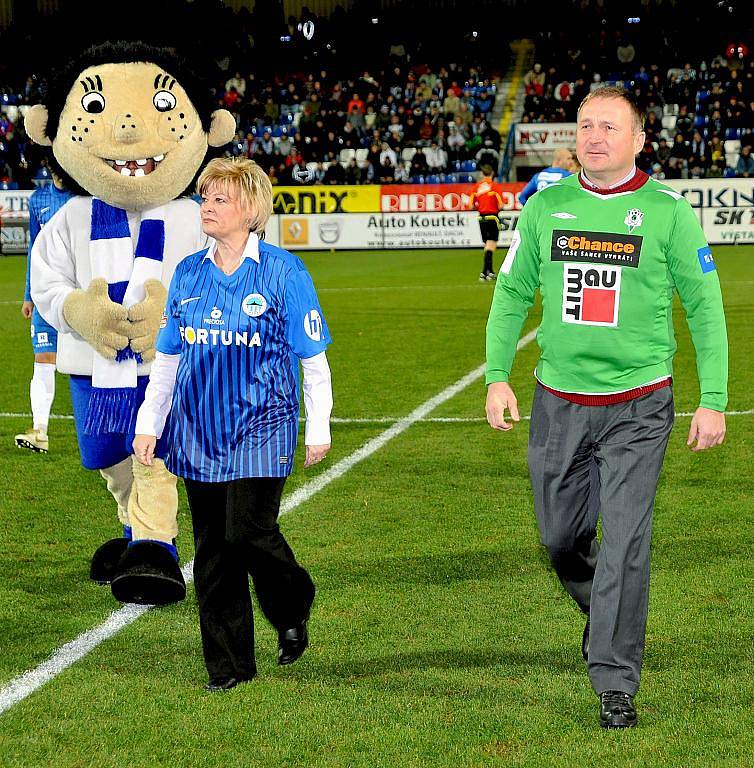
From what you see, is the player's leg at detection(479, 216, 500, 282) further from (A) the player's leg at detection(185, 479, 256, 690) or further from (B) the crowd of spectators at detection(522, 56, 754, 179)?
(A) the player's leg at detection(185, 479, 256, 690)

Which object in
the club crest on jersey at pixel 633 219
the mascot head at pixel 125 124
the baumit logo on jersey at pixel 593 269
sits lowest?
the baumit logo on jersey at pixel 593 269

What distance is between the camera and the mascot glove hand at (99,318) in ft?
16.5

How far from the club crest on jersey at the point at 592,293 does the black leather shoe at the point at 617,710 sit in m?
Answer: 1.14

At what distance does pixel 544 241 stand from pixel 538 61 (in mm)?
35438

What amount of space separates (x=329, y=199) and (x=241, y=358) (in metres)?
24.9

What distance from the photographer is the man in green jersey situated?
3.76 meters

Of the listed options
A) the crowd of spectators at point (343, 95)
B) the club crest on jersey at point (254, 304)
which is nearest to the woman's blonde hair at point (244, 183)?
the club crest on jersey at point (254, 304)

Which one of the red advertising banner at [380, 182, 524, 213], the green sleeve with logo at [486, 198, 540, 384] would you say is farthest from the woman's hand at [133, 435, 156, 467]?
the red advertising banner at [380, 182, 524, 213]

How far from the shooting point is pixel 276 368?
404 cm

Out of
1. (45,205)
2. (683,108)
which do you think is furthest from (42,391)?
(683,108)

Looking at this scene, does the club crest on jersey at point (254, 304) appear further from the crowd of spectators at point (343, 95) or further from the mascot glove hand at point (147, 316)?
the crowd of spectators at point (343, 95)

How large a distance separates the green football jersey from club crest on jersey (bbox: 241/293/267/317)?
0.91 meters

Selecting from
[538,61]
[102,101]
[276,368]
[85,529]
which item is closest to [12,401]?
[85,529]

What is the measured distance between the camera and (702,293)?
12.4 feet
